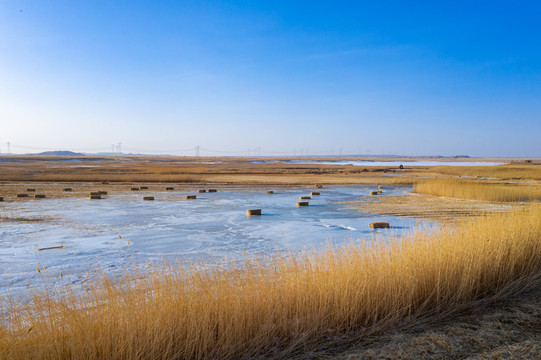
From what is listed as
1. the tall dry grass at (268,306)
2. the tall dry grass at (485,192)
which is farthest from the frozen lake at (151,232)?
the tall dry grass at (485,192)

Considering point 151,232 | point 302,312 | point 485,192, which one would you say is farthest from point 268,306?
point 485,192

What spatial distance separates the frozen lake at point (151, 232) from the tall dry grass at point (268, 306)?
1910 millimetres

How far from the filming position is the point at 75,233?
11836 millimetres

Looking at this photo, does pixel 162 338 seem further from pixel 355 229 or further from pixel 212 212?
pixel 212 212

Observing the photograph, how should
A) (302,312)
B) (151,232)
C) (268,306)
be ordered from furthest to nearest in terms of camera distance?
(151,232) → (302,312) → (268,306)

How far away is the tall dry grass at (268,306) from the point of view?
12.7 ft

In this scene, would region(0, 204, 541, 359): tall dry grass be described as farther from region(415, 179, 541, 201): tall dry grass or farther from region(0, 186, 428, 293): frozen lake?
region(415, 179, 541, 201): tall dry grass

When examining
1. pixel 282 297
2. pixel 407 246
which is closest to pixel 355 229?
pixel 407 246

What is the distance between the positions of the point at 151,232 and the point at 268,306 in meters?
8.14

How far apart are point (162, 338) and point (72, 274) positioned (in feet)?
13.5

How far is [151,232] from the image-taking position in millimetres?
12148

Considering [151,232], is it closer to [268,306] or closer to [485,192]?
[268,306]

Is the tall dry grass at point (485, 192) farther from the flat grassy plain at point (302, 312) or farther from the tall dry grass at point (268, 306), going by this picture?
the flat grassy plain at point (302, 312)

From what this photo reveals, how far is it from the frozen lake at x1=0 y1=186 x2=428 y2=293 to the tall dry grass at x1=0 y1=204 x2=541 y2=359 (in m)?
1.91
